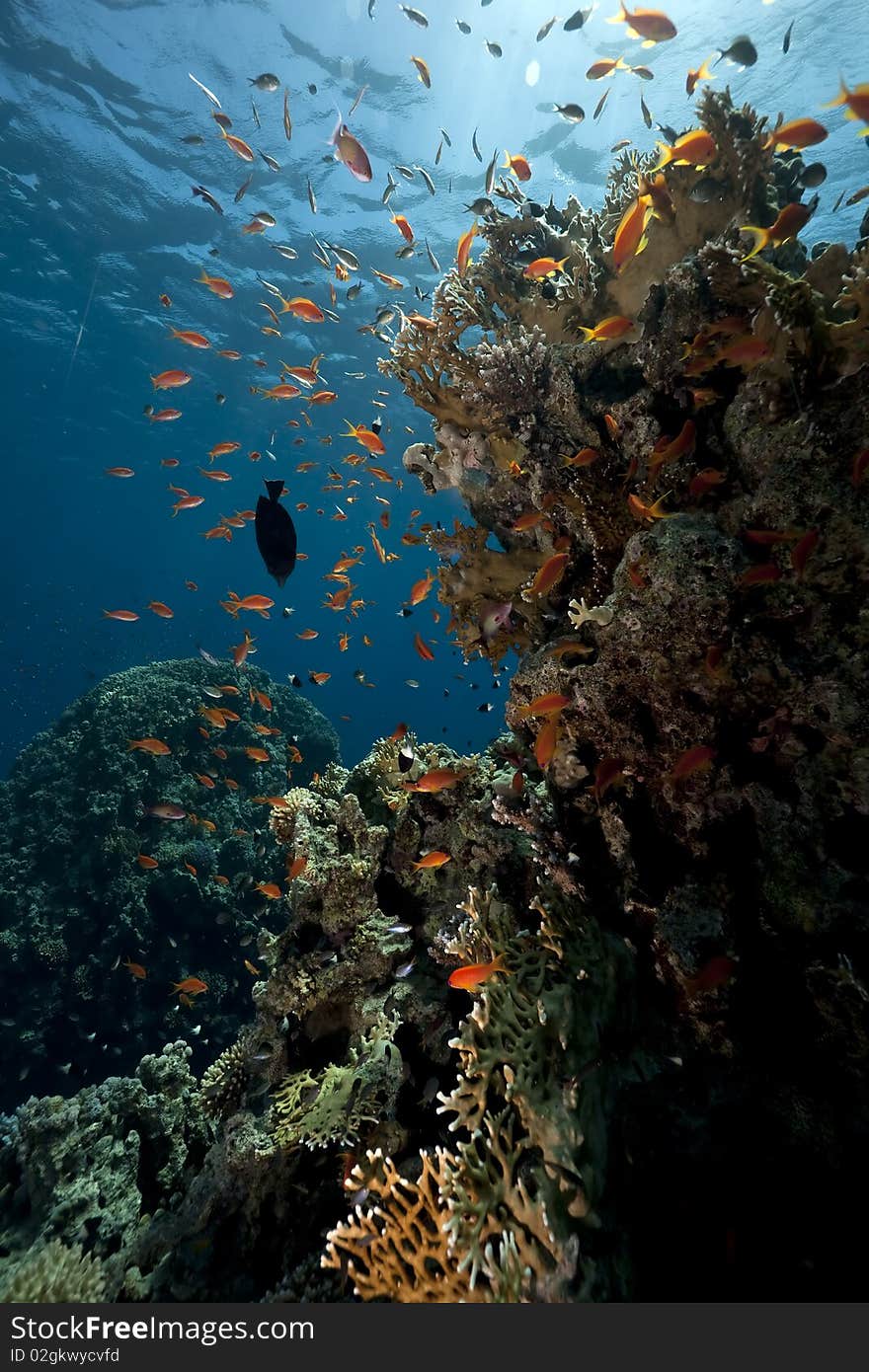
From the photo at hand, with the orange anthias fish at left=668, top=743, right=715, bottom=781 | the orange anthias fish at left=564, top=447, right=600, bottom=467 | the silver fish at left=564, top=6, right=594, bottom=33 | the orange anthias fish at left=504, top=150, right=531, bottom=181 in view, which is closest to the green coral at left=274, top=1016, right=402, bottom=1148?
the orange anthias fish at left=668, top=743, right=715, bottom=781

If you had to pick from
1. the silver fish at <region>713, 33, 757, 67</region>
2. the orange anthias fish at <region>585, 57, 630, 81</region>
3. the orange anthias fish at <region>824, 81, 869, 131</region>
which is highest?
the orange anthias fish at <region>585, 57, 630, 81</region>

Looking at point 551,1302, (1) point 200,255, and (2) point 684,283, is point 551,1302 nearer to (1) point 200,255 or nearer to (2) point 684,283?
(2) point 684,283

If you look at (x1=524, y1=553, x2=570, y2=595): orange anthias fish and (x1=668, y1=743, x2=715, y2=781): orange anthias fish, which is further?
(x1=524, y1=553, x2=570, y2=595): orange anthias fish

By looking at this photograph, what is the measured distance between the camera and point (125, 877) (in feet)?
37.4

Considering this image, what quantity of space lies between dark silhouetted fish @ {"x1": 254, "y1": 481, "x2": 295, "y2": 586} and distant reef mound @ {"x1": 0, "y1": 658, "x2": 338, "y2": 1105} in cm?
570

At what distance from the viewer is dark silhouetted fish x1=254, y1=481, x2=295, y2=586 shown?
12.1ft

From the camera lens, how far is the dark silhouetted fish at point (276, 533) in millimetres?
3682

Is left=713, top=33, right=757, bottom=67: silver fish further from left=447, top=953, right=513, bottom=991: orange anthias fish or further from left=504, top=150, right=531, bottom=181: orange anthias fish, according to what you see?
left=447, top=953, right=513, bottom=991: orange anthias fish

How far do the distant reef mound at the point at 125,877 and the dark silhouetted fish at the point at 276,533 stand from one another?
5.70 metres

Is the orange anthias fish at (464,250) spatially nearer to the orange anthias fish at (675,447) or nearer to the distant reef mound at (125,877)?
the orange anthias fish at (675,447)

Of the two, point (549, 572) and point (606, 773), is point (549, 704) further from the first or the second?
point (549, 572)

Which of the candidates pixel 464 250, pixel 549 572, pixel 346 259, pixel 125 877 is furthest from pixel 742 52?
pixel 125 877
